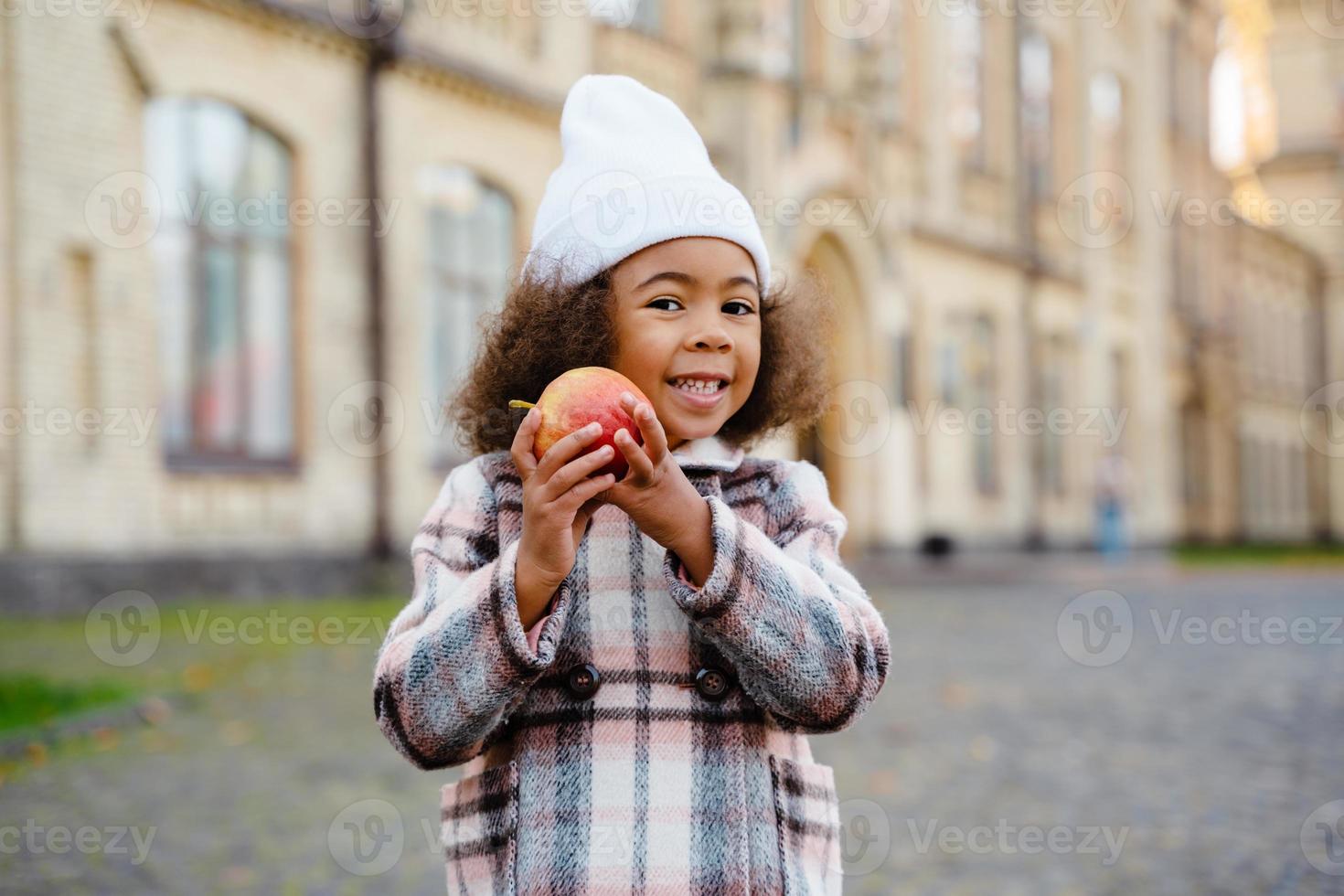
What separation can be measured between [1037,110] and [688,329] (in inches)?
1036

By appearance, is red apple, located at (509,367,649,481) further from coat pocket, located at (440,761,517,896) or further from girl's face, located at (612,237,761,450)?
coat pocket, located at (440,761,517,896)

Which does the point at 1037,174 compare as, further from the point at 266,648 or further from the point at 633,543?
the point at 633,543

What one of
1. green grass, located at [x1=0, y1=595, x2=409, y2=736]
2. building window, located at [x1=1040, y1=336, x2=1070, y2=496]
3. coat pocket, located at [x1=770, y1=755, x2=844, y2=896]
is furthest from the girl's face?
building window, located at [x1=1040, y1=336, x2=1070, y2=496]

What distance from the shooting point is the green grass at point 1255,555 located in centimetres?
2423

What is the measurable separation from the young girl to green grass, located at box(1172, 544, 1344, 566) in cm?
2267

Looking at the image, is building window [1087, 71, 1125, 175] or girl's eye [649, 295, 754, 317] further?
building window [1087, 71, 1125, 175]

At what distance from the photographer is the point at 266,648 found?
362 inches

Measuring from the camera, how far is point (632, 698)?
5.90ft

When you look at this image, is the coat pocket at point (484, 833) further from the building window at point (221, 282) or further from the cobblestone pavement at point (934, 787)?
the building window at point (221, 282)

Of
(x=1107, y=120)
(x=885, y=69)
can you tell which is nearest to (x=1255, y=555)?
(x=1107, y=120)

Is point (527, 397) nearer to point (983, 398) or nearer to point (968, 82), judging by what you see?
point (983, 398)

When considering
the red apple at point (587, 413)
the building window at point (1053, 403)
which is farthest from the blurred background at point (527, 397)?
the red apple at point (587, 413)

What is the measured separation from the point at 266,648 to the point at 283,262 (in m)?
4.59

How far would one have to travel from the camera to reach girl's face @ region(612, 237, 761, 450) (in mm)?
1859
